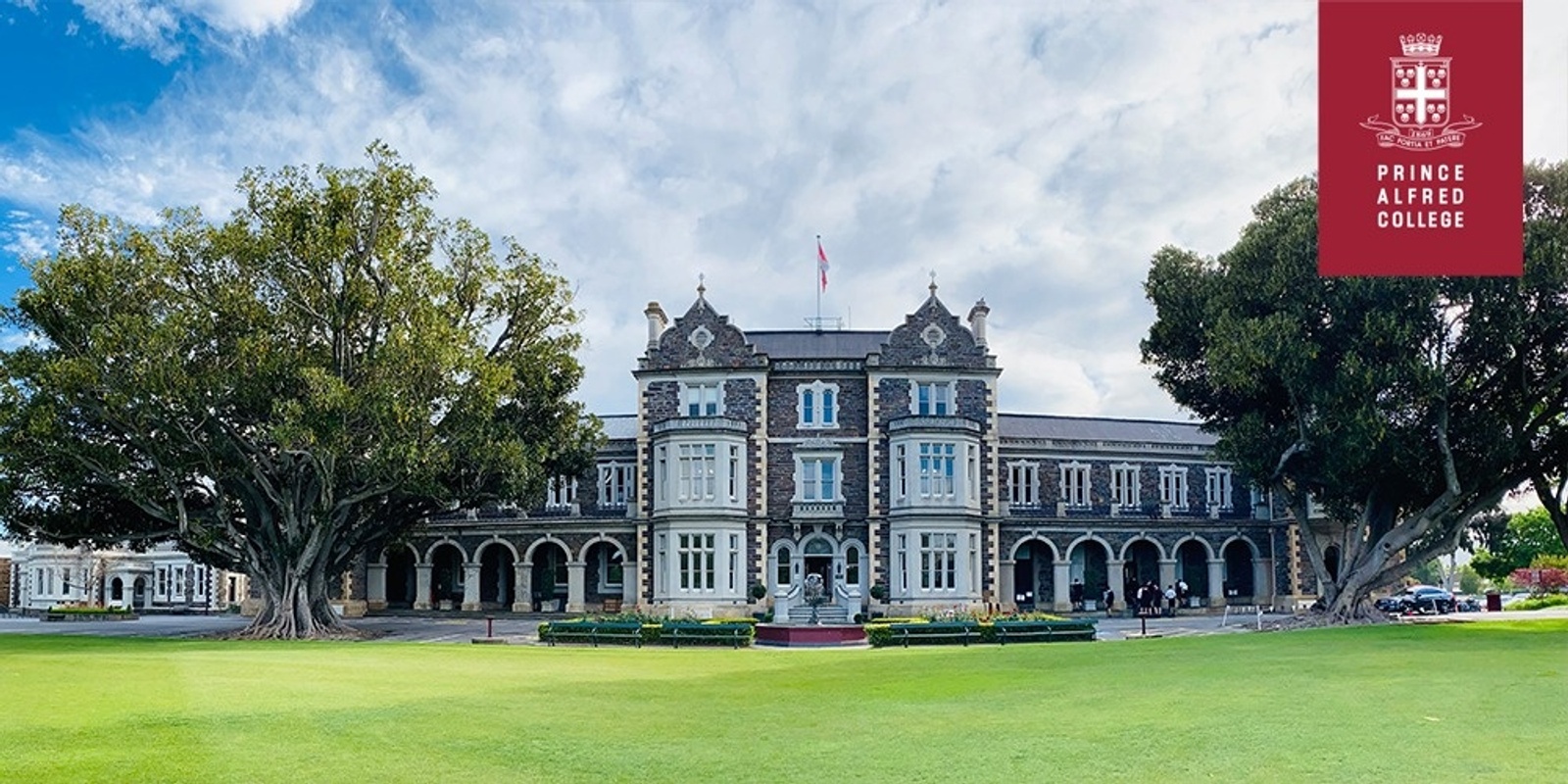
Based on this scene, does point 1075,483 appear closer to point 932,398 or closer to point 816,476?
point 932,398

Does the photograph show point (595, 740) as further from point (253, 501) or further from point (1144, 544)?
point (1144, 544)

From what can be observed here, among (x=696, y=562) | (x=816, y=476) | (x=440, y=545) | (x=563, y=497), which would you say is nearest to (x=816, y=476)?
(x=816, y=476)

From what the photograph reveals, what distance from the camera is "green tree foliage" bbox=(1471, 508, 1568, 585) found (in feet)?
255

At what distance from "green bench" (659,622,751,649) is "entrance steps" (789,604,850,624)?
7.31 m

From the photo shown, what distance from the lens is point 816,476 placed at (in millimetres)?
50969

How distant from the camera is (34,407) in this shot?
124ft

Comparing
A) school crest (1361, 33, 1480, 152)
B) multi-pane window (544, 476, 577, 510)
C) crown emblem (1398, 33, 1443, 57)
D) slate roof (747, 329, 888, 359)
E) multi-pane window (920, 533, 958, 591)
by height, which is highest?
crown emblem (1398, 33, 1443, 57)

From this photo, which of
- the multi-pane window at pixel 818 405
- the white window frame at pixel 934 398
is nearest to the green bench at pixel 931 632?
the white window frame at pixel 934 398

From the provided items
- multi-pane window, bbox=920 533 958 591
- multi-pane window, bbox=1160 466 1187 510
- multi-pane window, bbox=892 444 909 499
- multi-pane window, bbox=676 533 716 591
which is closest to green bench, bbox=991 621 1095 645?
multi-pane window, bbox=920 533 958 591

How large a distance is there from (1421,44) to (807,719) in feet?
71.8

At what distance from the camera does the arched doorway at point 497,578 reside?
57.4 meters

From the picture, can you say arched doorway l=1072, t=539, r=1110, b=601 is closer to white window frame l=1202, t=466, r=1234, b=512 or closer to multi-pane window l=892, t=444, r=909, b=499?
white window frame l=1202, t=466, r=1234, b=512

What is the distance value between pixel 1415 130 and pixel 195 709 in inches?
1097

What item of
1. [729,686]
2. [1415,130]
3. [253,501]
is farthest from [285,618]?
[1415,130]
